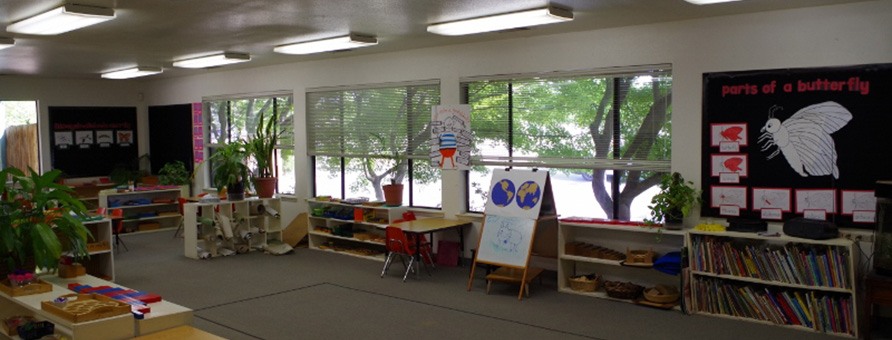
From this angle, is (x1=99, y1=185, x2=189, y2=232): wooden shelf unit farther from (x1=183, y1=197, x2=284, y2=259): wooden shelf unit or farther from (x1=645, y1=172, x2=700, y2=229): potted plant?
(x1=645, y1=172, x2=700, y2=229): potted plant

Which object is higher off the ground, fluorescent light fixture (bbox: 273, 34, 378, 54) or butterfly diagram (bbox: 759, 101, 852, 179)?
fluorescent light fixture (bbox: 273, 34, 378, 54)

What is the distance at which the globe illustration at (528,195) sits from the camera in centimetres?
736

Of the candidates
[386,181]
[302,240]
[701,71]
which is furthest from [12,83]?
[701,71]

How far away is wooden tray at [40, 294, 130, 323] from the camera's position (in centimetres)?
375

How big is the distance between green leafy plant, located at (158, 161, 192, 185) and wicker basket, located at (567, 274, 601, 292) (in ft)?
26.0

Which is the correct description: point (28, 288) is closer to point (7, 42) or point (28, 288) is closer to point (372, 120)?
point (7, 42)

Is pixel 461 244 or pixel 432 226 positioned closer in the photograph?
pixel 432 226

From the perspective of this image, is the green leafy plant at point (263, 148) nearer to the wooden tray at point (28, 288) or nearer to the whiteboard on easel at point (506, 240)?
the whiteboard on easel at point (506, 240)

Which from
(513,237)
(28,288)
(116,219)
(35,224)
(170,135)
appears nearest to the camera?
(28,288)

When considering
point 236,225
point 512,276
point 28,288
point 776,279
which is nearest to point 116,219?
point 236,225

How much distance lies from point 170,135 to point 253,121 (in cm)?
258

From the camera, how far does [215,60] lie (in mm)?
9664

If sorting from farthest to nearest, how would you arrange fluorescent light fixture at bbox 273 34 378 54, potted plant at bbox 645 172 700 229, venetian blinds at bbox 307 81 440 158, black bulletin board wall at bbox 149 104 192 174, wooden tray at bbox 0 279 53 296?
black bulletin board wall at bbox 149 104 192 174
venetian blinds at bbox 307 81 440 158
fluorescent light fixture at bbox 273 34 378 54
potted plant at bbox 645 172 700 229
wooden tray at bbox 0 279 53 296

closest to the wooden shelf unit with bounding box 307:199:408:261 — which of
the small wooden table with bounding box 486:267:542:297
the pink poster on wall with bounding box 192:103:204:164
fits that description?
the small wooden table with bounding box 486:267:542:297
